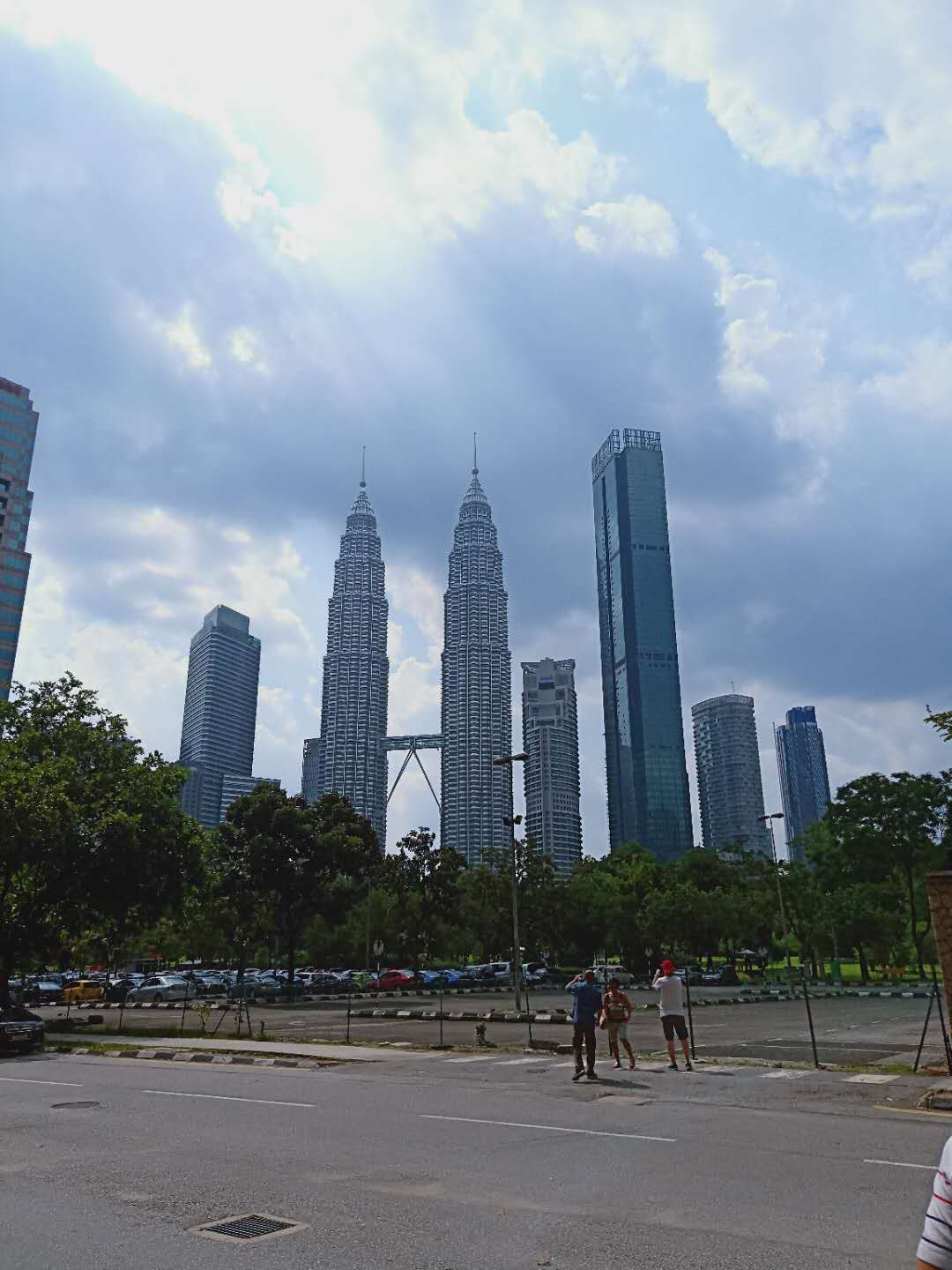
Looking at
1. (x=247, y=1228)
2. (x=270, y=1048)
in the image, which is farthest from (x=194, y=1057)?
(x=247, y=1228)

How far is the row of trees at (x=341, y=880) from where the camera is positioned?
101 ft

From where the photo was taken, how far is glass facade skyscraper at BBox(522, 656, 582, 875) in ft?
593

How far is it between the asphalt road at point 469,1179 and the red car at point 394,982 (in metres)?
45.3

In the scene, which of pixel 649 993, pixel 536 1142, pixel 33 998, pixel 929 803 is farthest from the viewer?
pixel 929 803

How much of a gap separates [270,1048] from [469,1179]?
15651 millimetres

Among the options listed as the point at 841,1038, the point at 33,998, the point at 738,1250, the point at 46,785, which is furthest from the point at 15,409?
the point at 738,1250

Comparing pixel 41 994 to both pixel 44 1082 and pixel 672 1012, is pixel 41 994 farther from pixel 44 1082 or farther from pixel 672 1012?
pixel 672 1012

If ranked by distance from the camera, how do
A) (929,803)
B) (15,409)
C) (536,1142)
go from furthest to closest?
(15,409) < (929,803) < (536,1142)

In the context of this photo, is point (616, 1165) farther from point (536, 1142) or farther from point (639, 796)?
point (639, 796)

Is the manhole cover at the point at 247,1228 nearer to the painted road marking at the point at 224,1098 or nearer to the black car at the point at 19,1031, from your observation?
the painted road marking at the point at 224,1098

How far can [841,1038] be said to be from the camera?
23047 millimetres

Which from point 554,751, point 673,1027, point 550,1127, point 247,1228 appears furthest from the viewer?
point 554,751

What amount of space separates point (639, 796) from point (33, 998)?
15915 centimetres

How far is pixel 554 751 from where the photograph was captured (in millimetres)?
183875
